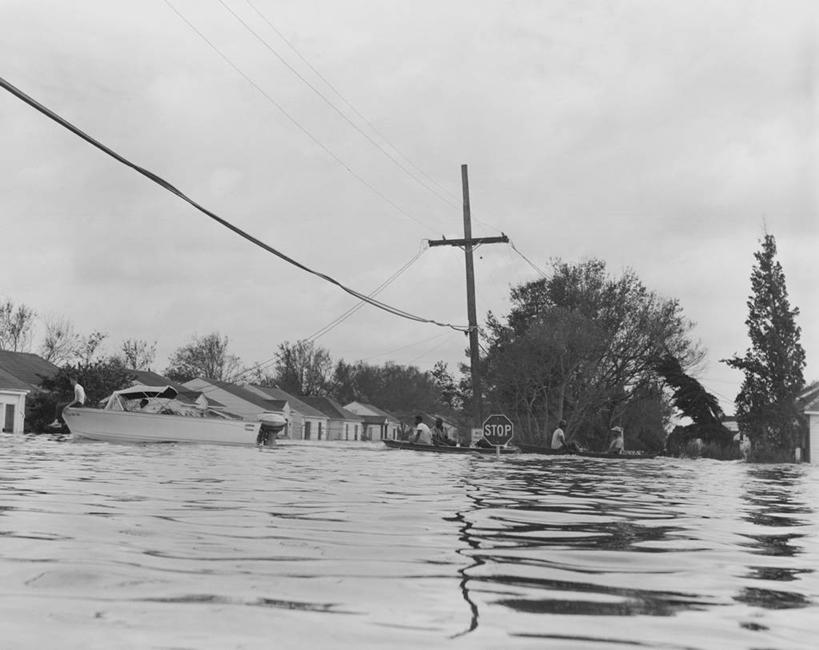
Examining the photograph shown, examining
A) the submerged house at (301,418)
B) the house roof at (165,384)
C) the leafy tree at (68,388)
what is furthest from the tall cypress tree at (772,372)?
the submerged house at (301,418)

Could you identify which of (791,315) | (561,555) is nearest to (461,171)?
(791,315)

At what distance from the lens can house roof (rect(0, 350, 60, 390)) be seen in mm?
59281

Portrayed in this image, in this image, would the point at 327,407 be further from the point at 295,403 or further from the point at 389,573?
the point at 389,573

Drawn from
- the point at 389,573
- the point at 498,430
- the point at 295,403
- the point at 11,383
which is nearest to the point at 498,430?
the point at 498,430

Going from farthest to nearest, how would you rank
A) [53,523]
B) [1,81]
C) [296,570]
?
[1,81] < [53,523] < [296,570]

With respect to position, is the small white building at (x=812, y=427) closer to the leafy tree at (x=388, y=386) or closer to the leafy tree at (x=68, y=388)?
the leafy tree at (x=68, y=388)

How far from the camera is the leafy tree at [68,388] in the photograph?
47.0 metres

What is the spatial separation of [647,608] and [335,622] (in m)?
1.30

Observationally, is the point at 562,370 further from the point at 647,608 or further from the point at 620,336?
the point at 647,608

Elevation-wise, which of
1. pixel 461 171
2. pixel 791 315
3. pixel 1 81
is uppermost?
pixel 461 171

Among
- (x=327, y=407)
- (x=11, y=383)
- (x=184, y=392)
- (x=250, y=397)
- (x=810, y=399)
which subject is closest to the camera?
(x=810, y=399)

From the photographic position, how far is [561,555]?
5.86m

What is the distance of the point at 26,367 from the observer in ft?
207

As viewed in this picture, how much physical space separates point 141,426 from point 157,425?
523 mm
